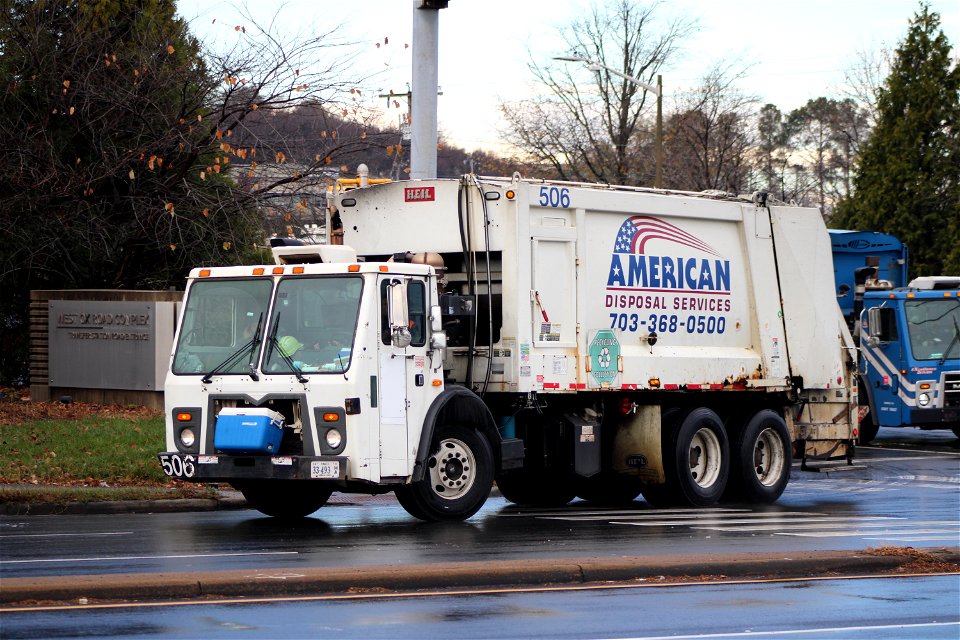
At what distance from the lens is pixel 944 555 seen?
38.9 feet

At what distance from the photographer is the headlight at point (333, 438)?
1304 cm

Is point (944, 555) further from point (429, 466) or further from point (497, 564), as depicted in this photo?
point (429, 466)

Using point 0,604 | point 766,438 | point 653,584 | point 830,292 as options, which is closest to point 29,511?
point 0,604

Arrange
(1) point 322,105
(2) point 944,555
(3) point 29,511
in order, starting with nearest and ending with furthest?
1. (2) point 944,555
2. (3) point 29,511
3. (1) point 322,105

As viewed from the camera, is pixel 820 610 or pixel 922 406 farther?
pixel 922 406

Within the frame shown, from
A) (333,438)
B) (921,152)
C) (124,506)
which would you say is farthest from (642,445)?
(921,152)

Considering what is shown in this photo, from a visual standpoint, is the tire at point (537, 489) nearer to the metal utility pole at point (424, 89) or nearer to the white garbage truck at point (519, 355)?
the white garbage truck at point (519, 355)

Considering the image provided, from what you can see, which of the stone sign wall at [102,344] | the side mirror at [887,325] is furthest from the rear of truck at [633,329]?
the stone sign wall at [102,344]

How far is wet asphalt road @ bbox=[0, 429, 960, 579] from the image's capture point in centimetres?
1122

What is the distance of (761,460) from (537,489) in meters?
2.84

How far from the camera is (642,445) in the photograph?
1636 centimetres

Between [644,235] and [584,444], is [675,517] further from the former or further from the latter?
[644,235]

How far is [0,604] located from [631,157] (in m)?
42.3

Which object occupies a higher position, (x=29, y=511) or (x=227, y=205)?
(x=227, y=205)
